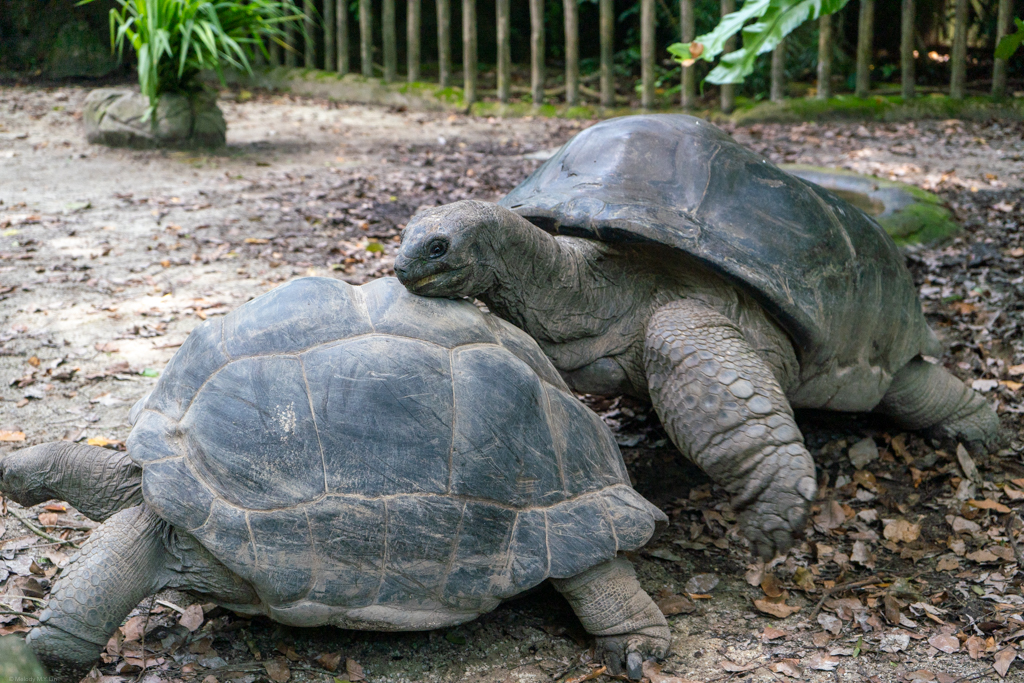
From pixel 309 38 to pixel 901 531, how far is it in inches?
435

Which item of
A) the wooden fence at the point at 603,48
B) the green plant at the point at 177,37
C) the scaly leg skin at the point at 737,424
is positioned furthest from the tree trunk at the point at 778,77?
the scaly leg skin at the point at 737,424

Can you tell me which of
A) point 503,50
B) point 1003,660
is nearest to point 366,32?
point 503,50

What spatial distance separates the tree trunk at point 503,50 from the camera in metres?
10.5

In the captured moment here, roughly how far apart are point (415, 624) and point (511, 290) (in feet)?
3.59

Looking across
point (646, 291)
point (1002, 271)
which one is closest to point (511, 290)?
point (646, 291)

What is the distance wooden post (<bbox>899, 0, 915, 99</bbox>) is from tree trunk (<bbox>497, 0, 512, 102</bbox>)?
4.56 metres

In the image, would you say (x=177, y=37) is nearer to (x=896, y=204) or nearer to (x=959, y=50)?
(x=896, y=204)

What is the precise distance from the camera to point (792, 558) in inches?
121

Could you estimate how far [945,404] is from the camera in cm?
365

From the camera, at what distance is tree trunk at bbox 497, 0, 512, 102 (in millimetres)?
10500

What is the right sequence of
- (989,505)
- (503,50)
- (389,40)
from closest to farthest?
(989,505), (503,50), (389,40)

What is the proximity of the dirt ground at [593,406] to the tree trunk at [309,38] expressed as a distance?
4.67 meters

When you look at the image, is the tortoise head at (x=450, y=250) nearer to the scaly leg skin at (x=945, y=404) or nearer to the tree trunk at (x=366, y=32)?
the scaly leg skin at (x=945, y=404)

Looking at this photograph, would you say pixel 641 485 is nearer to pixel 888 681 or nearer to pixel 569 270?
pixel 569 270
